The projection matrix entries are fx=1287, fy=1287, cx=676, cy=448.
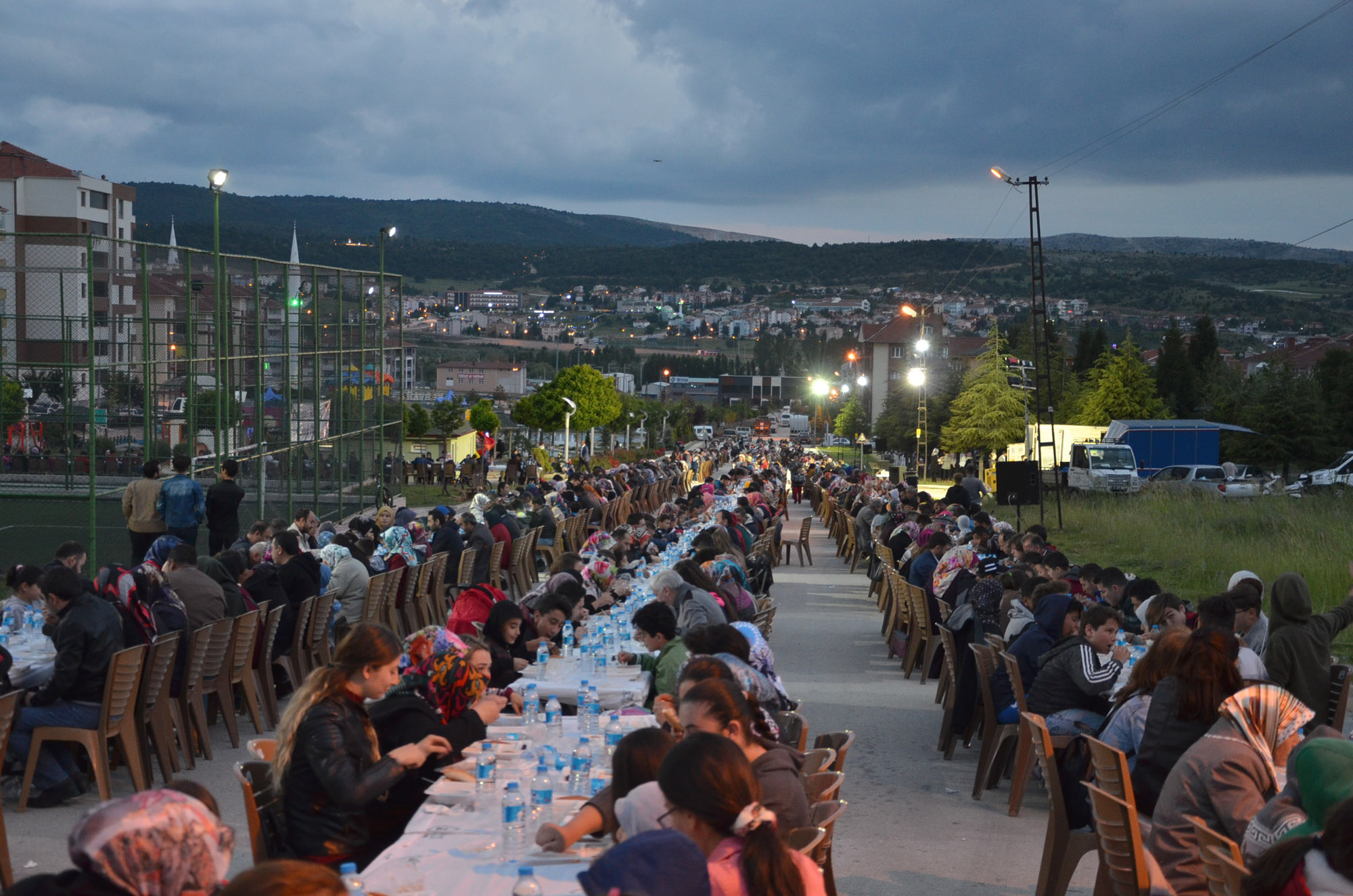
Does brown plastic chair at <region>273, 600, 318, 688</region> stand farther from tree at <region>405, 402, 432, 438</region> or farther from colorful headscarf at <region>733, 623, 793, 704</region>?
tree at <region>405, 402, 432, 438</region>

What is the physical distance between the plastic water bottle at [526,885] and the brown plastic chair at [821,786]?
1.29m

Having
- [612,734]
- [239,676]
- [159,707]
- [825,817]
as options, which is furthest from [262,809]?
[239,676]

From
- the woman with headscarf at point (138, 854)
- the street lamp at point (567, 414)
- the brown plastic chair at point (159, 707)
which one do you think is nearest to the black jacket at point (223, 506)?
the brown plastic chair at point (159, 707)

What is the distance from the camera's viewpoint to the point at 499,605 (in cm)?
768

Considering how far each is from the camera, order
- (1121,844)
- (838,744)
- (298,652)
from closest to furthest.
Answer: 1. (1121,844)
2. (838,744)
3. (298,652)

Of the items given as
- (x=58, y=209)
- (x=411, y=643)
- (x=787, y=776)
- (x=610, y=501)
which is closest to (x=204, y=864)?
(x=787, y=776)

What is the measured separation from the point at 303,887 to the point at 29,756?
18.1 ft

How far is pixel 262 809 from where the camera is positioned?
4.48m

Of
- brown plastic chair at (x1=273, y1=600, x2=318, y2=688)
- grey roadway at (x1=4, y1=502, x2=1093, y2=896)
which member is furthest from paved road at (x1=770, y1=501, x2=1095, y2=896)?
brown plastic chair at (x1=273, y1=600, x2=318, y2=688)

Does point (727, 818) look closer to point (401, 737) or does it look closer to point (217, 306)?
point (401, 737)

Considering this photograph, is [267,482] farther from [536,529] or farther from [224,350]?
[536,529]

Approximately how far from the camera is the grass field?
17.1 m

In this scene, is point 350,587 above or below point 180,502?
below

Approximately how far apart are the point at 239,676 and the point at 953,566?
19.9 ft
